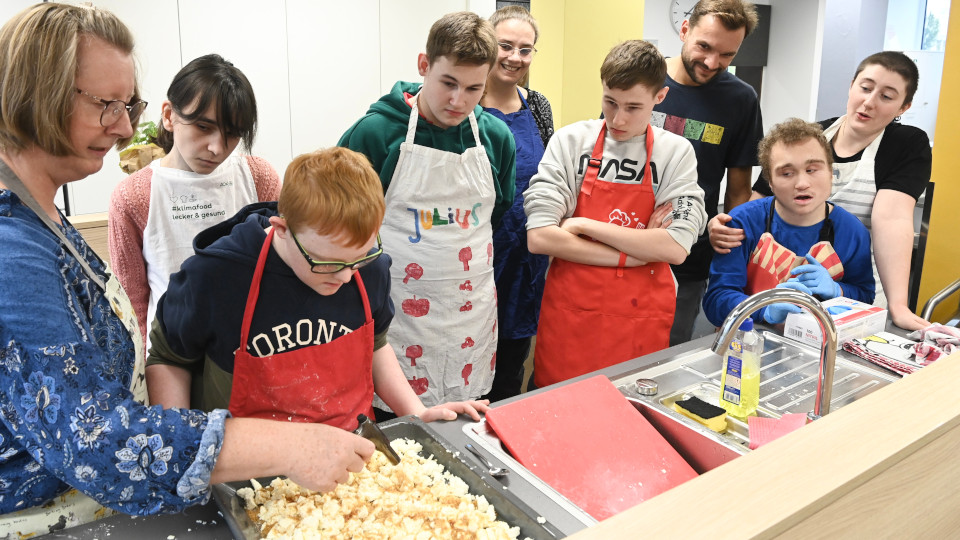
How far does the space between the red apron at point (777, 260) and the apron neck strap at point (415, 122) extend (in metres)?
0.87

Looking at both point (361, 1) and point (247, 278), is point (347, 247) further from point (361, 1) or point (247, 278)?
point (361, 1)

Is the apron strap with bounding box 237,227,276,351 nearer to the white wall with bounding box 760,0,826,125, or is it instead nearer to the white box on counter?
the white box on counter

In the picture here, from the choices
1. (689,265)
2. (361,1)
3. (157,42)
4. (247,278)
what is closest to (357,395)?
(247,278)

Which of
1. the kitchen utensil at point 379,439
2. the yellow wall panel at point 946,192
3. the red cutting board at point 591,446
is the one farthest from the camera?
the yellow wall panel at point 946,192

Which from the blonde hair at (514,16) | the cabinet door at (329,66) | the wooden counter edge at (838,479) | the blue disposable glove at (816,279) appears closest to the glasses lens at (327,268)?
the wooden counter edge at (838,479)

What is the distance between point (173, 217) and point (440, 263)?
2.29 feet

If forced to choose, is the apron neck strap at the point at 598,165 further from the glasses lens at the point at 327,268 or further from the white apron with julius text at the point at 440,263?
the glasses lens at the point at 327,268

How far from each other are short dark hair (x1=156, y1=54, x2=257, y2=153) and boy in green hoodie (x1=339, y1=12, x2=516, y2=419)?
0.30 m

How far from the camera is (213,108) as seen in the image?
1.65 m

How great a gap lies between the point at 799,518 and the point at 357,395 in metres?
0.86

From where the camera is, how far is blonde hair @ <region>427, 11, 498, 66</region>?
1.70 m

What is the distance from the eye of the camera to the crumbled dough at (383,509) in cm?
98

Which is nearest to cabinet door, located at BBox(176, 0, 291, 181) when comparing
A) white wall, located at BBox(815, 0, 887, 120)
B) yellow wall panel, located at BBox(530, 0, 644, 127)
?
yellow wall panel, located at BBox(530, 0, 644, 127)

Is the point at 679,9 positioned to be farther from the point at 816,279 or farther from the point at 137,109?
the point at 137,109
